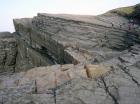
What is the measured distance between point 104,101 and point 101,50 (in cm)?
299

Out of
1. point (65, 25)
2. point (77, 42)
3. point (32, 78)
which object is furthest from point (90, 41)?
point (32, 78)

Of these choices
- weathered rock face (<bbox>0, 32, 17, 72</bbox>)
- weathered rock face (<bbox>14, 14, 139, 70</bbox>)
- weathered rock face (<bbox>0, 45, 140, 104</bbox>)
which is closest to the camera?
weathered rock face (<bbox>0, 45, 140, 104</bbox>)

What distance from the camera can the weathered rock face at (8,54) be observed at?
11469mm

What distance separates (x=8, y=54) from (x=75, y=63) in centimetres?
729

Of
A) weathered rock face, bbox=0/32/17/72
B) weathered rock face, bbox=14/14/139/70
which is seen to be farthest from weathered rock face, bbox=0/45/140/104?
weathered rock face, bbox=0/32/17/72

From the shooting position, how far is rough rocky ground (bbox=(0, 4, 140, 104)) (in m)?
3.16

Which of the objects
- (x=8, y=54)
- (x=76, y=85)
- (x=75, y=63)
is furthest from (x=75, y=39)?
(x=8, y=54)

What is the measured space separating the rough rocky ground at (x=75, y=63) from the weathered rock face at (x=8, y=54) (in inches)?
11.5

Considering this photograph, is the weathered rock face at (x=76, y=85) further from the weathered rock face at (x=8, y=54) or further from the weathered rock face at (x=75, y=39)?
the weathered rock face at (x=8, y=54)

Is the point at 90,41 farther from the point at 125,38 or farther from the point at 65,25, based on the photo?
the point at 65,25

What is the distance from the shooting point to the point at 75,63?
533 cm

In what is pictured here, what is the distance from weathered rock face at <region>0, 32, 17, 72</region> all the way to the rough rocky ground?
291mm

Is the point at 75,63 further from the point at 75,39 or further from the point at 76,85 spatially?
the point at 76,85

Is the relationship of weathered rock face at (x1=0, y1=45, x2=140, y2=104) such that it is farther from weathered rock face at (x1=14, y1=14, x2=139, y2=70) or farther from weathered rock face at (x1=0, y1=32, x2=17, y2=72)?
weathered rock face at (x1=0, y1=32, x2=17, y2=72)
